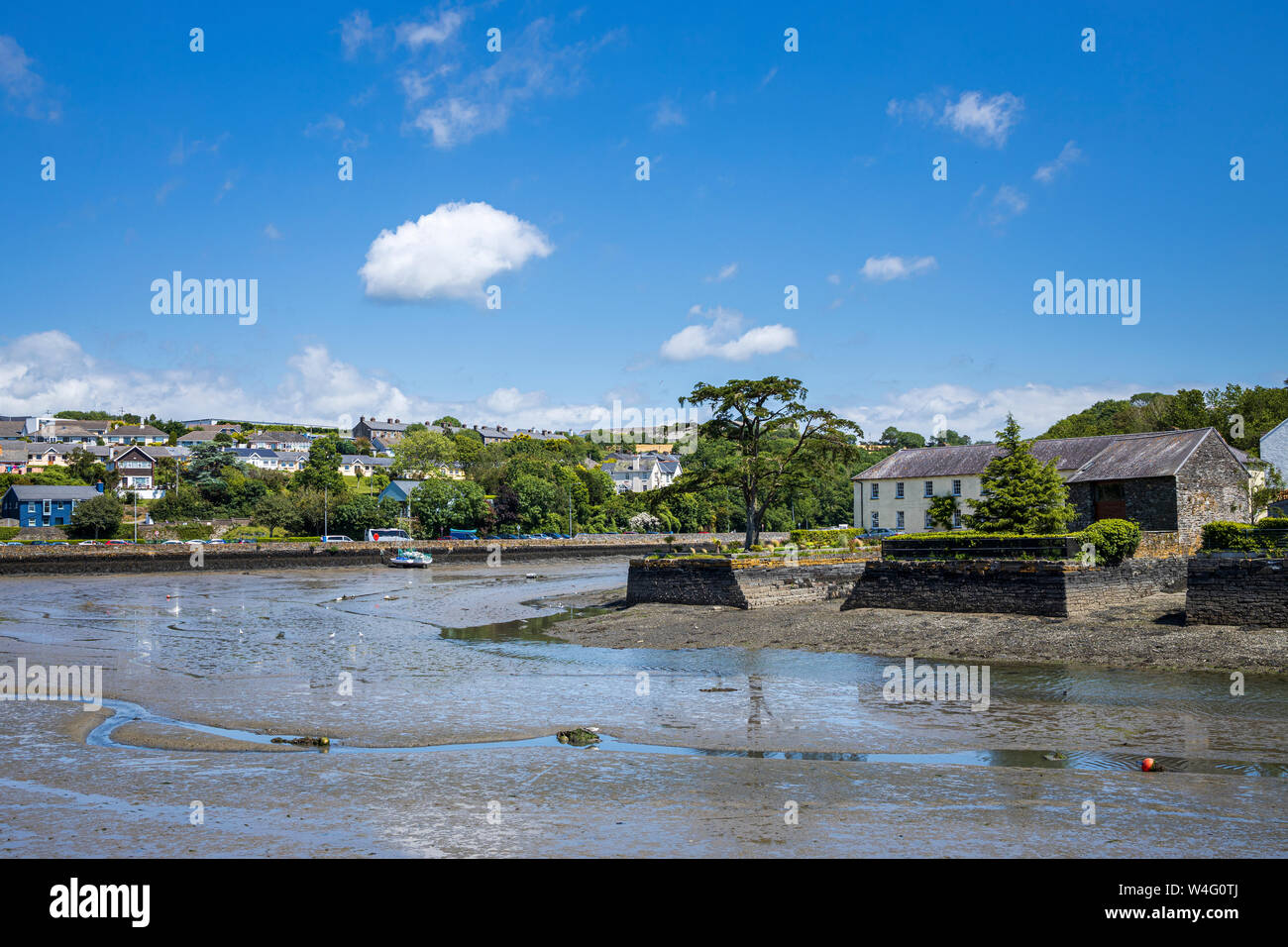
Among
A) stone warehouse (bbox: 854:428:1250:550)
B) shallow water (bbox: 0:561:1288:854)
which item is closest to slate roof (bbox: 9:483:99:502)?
shallow water (bbox: 0:561:1288:854)

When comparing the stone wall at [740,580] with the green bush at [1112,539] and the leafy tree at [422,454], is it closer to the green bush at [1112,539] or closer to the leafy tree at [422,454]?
the green bush at [1112,539]

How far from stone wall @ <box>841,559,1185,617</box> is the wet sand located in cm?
64

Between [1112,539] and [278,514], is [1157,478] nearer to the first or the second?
[1112,539]

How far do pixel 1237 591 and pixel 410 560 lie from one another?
6235 centimetres

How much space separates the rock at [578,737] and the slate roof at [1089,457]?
28.2m

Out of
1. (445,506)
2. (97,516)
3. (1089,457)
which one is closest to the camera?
(1089,457)

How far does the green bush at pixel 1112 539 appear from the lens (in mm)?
30812

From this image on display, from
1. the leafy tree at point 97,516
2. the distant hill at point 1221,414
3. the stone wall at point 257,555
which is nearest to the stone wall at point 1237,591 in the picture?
the distant hill at point 1221,414

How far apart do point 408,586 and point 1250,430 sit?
64289 millimetres

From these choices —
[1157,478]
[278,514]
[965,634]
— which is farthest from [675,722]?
[278,514]

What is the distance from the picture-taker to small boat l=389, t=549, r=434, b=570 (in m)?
75.4

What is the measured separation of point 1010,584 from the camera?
29.5 m

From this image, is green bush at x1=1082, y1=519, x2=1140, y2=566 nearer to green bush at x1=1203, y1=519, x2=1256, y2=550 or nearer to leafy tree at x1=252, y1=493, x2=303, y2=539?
green bush at x1=1203, y1=519, x2=1256, y2=550

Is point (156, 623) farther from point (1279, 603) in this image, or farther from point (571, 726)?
point (1279, 603)
